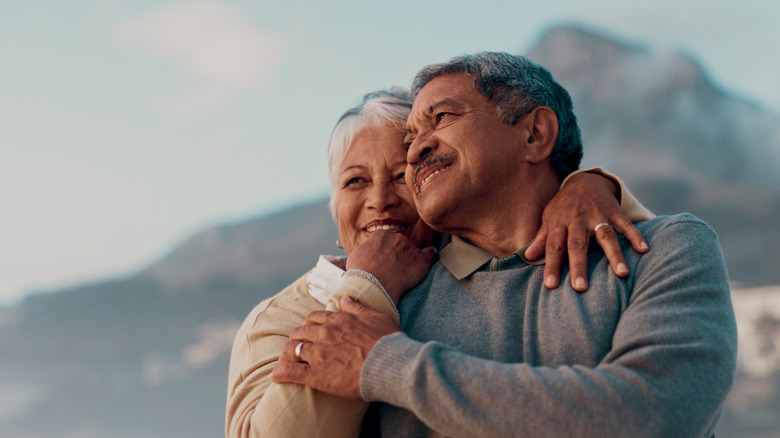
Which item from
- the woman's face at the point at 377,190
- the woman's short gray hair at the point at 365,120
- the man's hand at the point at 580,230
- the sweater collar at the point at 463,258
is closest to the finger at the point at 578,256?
the man's hand at the point at 580,230

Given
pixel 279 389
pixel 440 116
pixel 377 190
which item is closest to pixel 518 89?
pixel 440 116

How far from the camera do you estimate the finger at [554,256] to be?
6.71 ft

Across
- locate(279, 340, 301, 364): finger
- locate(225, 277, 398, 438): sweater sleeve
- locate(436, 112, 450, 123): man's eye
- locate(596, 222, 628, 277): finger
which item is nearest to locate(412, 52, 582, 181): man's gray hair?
locate(436, 112, 450, 123): man's eye

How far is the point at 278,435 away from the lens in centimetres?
190

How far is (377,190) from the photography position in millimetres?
2615

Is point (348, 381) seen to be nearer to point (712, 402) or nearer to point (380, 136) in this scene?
point (712, 402)

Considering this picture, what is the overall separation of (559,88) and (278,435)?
1.43m

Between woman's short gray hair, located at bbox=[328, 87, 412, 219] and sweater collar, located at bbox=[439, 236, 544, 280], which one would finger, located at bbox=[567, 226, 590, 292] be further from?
woman's short gray hair, located at bbox=[328, 87, 412, 219]

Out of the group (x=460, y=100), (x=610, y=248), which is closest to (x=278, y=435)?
(x=610, y=248)

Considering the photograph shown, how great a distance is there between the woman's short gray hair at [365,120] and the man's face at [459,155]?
271mm

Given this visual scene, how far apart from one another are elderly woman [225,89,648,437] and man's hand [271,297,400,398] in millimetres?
48

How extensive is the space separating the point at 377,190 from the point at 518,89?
589mm

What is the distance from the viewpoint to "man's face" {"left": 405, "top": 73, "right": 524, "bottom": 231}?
2.29m

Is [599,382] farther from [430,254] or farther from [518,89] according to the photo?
[518,89]
